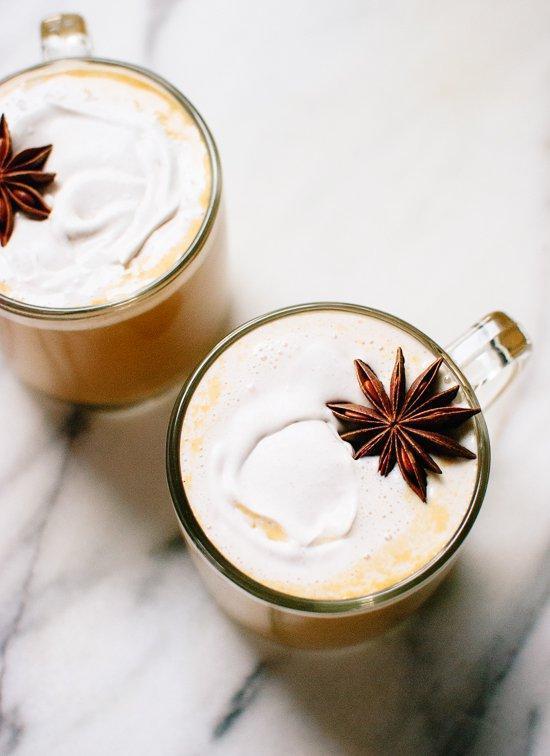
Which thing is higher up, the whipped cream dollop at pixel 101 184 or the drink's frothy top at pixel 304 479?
the whipped cream dollop at pixel 101 184

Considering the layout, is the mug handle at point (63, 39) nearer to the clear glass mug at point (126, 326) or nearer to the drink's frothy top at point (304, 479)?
the clear glass mug at point (126, 326)

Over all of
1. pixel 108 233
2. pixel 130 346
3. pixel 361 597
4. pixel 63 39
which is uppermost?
pixel 63 39

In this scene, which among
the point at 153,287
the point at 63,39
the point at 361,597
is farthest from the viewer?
the point at 63,39

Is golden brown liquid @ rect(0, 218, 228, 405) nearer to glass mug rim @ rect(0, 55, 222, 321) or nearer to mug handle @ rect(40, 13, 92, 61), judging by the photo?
glass mug rim @ rect(0, 55, 222, 321)

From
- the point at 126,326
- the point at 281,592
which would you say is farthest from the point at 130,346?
the point at 281,592

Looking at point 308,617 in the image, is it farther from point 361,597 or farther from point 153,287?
point 153,287

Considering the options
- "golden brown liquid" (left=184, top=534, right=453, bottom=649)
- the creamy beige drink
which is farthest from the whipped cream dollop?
"golden brown liquid" (left=184, top=534, right=453, bottom=649)

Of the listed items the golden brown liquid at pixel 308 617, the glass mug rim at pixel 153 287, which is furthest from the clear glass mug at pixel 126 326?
the golden brown liquid at pixel 308 617

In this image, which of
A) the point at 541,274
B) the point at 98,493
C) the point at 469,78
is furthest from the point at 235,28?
the point at 98,493
